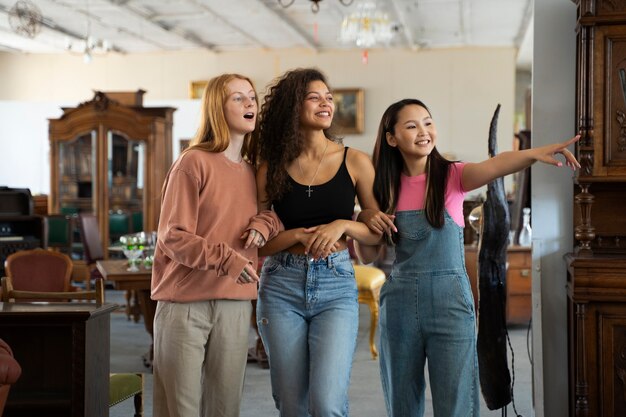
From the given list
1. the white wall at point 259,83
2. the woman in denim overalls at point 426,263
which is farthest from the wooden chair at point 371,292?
the white wall at point 259,83

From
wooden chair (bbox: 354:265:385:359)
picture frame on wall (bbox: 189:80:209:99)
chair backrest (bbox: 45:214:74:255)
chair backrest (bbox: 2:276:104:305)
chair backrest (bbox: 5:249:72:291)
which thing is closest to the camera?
chair backrest (bbox: 2:276:104:305)

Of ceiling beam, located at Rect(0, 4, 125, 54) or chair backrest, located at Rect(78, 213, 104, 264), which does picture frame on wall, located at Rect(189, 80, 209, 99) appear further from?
chair backrest, located at Rect(78, 213, 104, 264)

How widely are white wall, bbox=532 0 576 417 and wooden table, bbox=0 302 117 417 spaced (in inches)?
73.3

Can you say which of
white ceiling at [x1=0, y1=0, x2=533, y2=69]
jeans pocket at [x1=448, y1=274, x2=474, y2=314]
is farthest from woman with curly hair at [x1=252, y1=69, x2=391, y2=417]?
white ceiling at [x1=0, y1=0, x2=533, y2=69]

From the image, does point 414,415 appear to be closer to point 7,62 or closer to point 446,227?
point 446,227

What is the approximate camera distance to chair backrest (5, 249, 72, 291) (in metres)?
4.95

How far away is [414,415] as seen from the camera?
281 centimetres

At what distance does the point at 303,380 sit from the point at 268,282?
1.09ft

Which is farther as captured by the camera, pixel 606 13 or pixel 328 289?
pixel 606 13

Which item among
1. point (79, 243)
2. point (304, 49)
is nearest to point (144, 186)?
point (79, 243)

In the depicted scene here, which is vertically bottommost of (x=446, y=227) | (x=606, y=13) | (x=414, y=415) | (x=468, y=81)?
(x=414, y=415)

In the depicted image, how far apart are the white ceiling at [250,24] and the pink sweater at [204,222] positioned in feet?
26.5

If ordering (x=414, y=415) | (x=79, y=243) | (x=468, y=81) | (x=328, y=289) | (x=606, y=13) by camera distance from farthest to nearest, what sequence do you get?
1. (x=468, y=81)
2. (x=79, y=243)
3. (x=606, y=13)
4. (x=414, y=415)
5. (x=328, y=289)

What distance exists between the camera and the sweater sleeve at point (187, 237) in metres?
2.49
